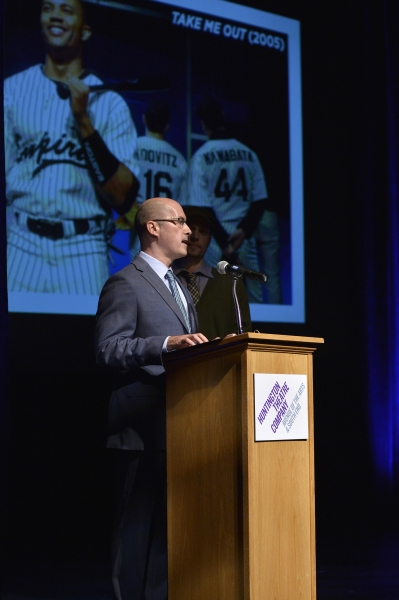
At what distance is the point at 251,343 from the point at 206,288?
5.52 feet

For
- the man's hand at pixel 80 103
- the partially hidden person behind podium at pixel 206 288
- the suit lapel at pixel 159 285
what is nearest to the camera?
the suit lapel at pixel 159 285

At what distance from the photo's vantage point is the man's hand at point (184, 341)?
2271mm

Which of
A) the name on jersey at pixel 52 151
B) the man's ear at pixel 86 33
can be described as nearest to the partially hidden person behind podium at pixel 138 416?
the name on jersey at pixel 52 151

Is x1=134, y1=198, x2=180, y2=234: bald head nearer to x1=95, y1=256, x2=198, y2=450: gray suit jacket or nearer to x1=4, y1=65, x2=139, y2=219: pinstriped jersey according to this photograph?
x1=95, y1=256, x2=198, y2=450: gray suit jacket

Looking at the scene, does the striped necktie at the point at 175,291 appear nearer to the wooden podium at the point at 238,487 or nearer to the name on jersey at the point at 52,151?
the wooden podium at the point at 238,487

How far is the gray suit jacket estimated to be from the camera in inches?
101

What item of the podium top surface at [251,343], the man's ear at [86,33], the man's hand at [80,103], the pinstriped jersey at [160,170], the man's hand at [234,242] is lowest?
the podium top surface at [251,343]

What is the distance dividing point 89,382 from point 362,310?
6.71 feet

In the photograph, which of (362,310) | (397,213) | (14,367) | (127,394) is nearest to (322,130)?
(397,213)

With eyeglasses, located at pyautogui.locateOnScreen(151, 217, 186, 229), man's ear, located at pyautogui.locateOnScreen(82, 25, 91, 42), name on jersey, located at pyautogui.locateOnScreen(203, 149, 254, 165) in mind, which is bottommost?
eyeglasses, located at pyautogui.locateOnScreen(151, 217, 186, 229)

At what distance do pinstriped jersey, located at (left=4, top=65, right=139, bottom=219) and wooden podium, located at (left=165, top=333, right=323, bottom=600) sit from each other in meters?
2.00

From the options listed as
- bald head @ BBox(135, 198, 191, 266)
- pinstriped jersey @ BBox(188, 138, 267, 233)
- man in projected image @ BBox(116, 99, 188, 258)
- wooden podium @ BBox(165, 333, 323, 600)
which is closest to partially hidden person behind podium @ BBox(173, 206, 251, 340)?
man in projected image @ BBox(116, 99, 188, 258)

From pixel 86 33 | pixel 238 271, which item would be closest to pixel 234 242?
pixel 86 33

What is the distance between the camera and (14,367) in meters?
4.07
